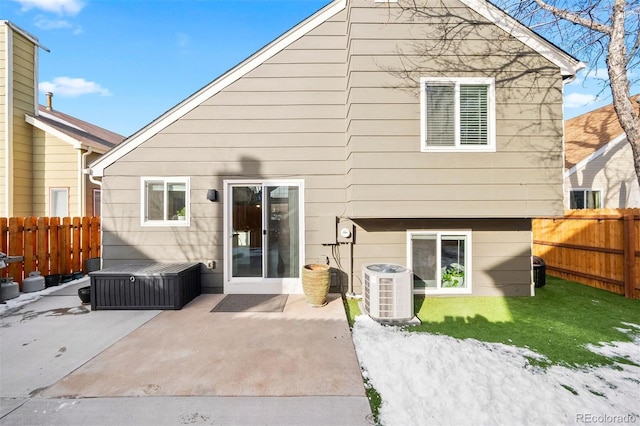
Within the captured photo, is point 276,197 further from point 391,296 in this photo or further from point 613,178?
point 613,178

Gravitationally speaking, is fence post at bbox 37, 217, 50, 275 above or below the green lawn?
above

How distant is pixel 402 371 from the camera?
2.72 m

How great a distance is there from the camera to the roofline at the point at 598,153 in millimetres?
9016

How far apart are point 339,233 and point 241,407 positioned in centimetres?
335

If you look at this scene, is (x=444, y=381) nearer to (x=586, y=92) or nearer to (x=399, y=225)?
(x=399, y=225)

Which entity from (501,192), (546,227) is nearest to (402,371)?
(501,192)

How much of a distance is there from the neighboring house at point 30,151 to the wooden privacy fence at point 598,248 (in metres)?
12.2

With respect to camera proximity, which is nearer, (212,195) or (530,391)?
(530,391)

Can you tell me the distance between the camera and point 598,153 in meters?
9.10

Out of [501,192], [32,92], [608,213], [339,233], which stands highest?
[32,92]

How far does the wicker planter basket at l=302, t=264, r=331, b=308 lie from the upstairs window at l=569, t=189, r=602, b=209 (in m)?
9.61

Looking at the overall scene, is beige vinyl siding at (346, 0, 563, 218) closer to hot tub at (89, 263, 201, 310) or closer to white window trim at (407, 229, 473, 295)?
white window trim at (407, 229, 473, 295)

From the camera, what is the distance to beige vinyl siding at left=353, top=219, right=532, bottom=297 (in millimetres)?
5125

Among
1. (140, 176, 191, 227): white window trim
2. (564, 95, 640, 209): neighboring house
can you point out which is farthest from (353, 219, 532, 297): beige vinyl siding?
(564, 95, 640, 209): neighboring house
